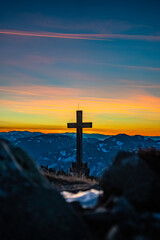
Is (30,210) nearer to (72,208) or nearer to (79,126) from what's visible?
(72,208)

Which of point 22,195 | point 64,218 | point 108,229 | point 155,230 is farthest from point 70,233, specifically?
point 155,230

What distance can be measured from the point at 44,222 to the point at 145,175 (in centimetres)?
231

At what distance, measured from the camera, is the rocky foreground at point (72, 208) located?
4645 mm

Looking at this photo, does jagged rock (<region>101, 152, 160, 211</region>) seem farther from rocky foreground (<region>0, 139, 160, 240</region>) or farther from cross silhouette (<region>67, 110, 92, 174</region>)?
cross silhouette (<region>67, 110, 92, 174</region>)

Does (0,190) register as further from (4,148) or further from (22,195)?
(4,148)

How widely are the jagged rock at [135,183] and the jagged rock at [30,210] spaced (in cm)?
133

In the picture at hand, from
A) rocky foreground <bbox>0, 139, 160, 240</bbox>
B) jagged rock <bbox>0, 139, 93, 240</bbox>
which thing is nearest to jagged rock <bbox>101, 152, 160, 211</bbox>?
rocky foreground <bbox>0, 139, 160, 240</bbox>

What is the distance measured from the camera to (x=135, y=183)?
5.79 m

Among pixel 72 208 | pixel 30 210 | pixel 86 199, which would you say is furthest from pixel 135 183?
pixel 30 210

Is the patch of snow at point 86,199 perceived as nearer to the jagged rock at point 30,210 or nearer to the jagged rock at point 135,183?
the jagged rock at point 135,183

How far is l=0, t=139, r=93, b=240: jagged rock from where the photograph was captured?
15.3 feet

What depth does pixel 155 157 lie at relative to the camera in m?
6.60

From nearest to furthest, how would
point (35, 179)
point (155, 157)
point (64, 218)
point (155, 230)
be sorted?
point (155, 230) < point (64, 218) < point (35, 179) < point (155, 157)

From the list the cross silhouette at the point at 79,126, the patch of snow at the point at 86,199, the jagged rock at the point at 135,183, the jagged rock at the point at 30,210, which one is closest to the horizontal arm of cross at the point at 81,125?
the cross silhouette at the point at 79,126
